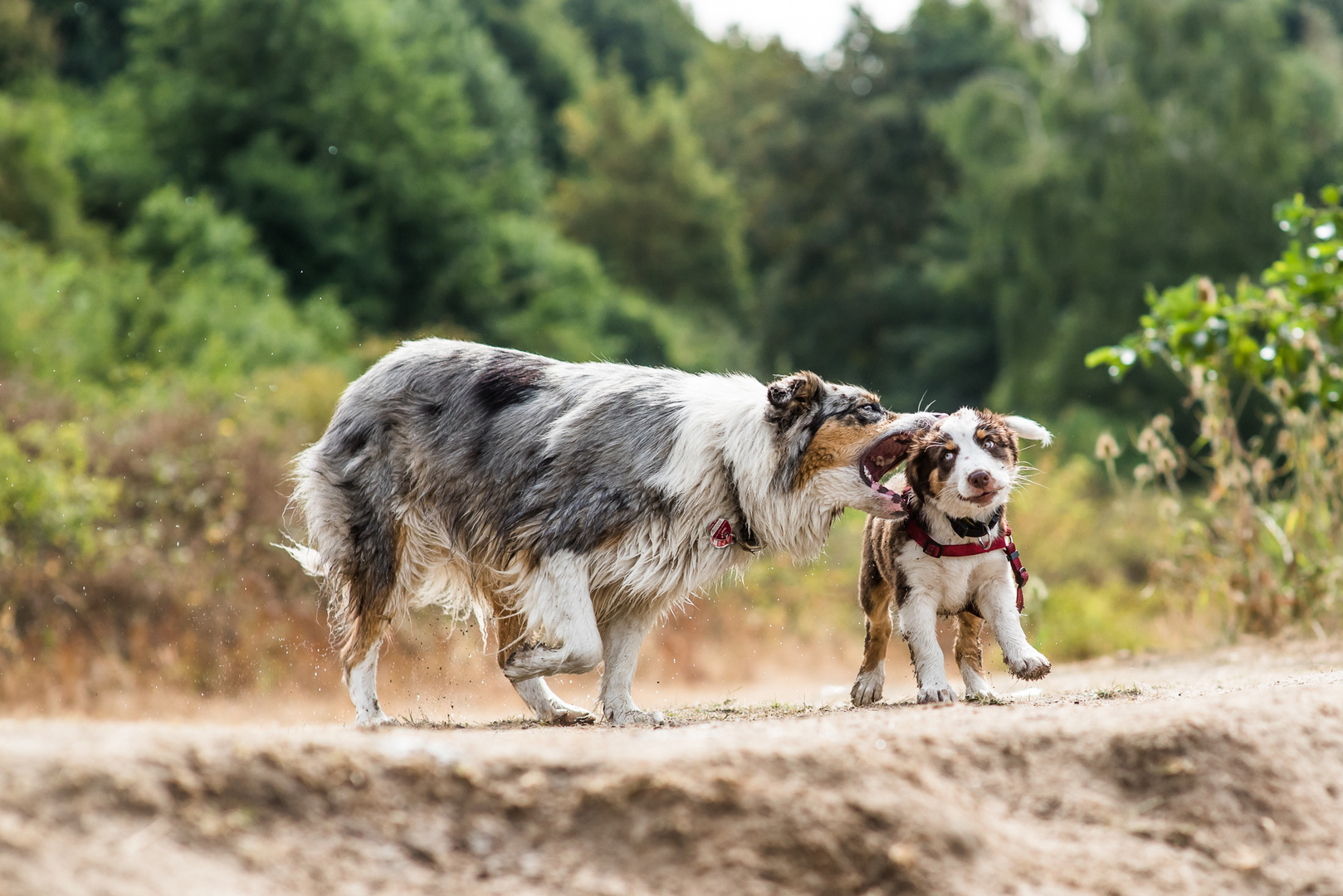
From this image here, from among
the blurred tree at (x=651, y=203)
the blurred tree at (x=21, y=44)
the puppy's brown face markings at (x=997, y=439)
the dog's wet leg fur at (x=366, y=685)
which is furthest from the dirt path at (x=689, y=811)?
the blurred tree at (x=651, y=203)

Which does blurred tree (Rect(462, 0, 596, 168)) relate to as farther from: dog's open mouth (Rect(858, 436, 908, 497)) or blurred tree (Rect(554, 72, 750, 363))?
dog's open mouth (Rect(858, 436, 908, 497))

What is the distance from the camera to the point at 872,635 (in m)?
5.85

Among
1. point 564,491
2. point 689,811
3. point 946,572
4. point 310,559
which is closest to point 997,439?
point 946,572

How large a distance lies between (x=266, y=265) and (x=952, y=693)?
2052 centimetres

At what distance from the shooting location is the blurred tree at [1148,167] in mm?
25922

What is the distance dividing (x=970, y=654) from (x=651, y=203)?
117 feet

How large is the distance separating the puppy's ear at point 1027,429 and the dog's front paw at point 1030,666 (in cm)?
86

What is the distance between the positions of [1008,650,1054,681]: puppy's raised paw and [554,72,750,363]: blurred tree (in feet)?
114

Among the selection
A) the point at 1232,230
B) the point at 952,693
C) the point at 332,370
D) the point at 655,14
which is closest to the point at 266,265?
the point at 332,370

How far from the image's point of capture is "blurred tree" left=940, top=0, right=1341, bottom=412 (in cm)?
2592

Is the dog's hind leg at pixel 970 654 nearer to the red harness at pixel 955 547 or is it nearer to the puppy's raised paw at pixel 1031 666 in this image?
the red harness at pixel 955 547

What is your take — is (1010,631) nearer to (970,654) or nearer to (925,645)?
(925,645)

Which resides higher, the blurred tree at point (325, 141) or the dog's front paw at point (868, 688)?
the blurred tree at point (325, 141)

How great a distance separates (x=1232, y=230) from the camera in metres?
26.3
